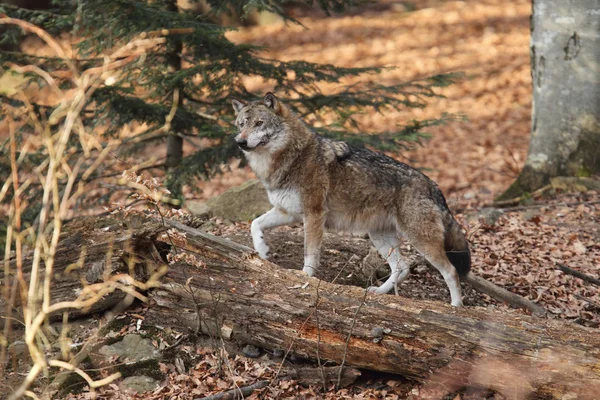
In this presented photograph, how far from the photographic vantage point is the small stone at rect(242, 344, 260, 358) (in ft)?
19.6

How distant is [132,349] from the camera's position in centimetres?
605

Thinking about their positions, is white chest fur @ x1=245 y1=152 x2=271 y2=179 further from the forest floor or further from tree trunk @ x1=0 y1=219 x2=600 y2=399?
tree trunk @ x1=0 y1=219 x2=600 y2=399

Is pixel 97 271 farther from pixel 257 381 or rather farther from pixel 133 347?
pixel 257 381

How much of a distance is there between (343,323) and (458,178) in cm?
1046

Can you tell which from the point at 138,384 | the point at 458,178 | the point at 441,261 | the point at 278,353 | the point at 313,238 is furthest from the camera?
the point at 458,178

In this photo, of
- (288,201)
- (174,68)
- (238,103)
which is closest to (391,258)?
(288,201)

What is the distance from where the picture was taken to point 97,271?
19.6ft

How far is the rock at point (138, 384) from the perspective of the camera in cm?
569

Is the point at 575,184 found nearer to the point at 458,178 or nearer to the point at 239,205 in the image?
the point at 458,178

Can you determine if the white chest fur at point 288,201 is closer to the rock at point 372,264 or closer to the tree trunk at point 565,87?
the rock at point 372,264

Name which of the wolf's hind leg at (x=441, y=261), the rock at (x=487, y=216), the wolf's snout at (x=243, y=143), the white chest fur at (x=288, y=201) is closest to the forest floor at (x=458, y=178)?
the rock at (x=487, y=216)

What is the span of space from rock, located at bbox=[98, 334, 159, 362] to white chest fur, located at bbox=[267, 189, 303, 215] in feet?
6.94

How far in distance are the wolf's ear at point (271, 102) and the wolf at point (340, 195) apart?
0.01m

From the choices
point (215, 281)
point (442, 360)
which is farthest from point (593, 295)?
point (215, 281)
